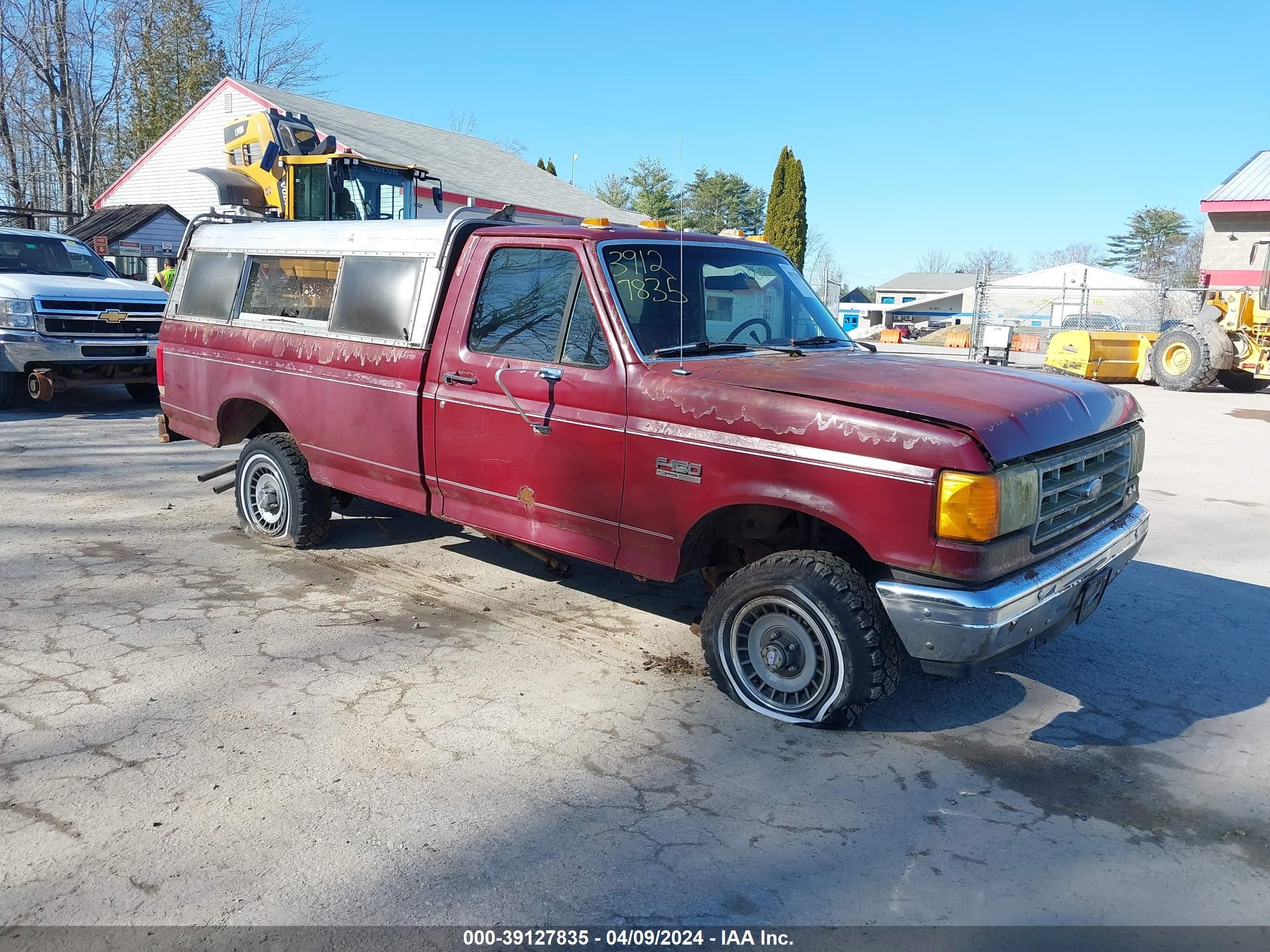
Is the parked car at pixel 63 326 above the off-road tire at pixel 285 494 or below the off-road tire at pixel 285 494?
above

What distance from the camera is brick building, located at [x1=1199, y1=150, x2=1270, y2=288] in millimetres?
30016

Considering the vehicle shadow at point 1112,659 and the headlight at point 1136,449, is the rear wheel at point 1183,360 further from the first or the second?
the headlight at point 1136,449

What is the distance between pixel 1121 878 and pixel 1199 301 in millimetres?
24630

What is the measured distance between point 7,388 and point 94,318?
4.45ft

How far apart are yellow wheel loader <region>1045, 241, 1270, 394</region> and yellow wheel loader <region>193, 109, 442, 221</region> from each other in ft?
39.5

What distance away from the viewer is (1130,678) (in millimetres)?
4621

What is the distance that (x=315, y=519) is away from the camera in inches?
242

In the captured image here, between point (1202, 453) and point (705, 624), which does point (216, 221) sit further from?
point (1202, 453)

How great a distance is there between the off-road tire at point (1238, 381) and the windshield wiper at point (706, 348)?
702 inches

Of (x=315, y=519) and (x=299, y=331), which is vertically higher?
(x=299, y=331)

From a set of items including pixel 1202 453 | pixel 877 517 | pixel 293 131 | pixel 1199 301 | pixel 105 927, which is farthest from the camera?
pixel 1199 301

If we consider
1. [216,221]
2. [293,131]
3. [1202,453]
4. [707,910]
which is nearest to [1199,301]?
[1202,453]

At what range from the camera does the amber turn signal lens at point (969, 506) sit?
11.0 ft

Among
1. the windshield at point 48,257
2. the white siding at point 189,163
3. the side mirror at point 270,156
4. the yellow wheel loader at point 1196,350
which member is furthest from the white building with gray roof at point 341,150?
the yellow wheel loader at point 1196,350
